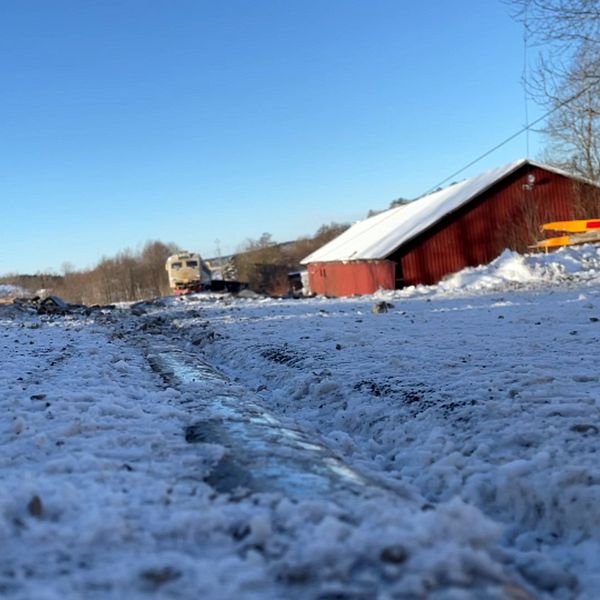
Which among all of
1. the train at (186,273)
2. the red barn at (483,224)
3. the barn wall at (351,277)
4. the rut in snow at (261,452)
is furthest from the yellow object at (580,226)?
the train at (186,273)

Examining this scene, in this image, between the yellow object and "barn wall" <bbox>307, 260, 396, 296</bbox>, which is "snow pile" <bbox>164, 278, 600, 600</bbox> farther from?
"barn wall" <bbox>307, 260, 396, 296</bbox>

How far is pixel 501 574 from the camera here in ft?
7.17

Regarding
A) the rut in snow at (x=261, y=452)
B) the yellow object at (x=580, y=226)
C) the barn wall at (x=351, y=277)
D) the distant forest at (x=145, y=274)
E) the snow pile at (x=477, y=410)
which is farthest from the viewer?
the distant forest at (x=145, y=274)

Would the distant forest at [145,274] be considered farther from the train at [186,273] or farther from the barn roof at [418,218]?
the barn roof at [418,218]

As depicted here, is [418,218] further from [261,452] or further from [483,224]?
[261,452]

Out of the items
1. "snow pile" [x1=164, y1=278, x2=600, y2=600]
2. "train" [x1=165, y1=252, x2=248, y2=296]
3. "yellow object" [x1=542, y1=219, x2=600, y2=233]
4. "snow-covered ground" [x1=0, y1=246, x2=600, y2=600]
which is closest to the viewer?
"snow-covered ground" [x1=0, y1=246, x2=600, y2=600]

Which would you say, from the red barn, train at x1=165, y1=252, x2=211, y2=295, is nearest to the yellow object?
the red barn

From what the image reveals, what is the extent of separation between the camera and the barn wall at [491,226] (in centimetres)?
2791

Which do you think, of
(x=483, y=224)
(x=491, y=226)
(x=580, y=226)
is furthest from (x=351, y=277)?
(x=580, y=226)

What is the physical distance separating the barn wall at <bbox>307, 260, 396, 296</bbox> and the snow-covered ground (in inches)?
796

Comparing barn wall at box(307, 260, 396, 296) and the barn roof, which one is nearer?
the barn roof

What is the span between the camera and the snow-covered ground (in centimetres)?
218

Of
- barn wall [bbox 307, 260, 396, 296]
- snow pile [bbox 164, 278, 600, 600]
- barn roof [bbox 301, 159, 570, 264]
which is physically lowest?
snow pile [bbox 164, 278, 600, 600]

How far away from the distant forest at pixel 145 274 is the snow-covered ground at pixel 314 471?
74656 millimetres
